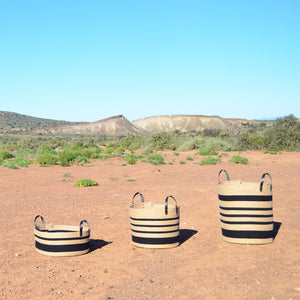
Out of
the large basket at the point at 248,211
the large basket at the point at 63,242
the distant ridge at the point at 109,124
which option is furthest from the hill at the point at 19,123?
the large basket at the point at 248,211

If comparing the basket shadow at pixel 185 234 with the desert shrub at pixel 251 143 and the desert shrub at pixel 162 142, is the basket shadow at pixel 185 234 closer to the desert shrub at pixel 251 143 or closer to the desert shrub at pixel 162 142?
the desert shrub at pixel 251 143

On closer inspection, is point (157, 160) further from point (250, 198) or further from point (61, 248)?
point (61, 248)

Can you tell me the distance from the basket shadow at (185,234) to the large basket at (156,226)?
478 millimetres

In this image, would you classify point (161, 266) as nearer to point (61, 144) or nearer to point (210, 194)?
point (210, 194)

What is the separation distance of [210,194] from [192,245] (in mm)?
5340

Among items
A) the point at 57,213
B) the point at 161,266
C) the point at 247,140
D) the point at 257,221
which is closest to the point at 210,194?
the point at 57,213

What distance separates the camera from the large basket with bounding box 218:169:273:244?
20.8 feet

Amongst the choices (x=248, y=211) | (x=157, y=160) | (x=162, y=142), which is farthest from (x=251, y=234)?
(x=162, y=142)

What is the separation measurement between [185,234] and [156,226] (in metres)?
1.24

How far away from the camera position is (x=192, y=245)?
21.9 ft

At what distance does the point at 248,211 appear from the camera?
20.9 ft

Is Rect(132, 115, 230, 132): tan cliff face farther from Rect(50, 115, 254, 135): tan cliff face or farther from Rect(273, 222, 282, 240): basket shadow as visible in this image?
Rect(273, 222, 282, 240): basket shadow

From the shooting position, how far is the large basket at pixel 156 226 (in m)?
6.32

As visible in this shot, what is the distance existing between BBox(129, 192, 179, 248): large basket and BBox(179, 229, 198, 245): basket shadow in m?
0.48
